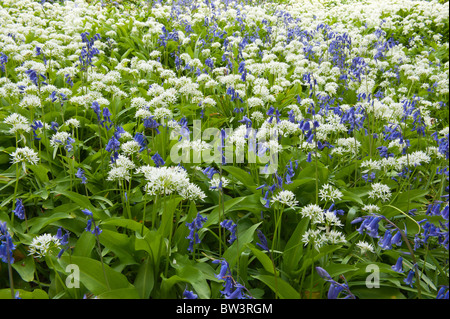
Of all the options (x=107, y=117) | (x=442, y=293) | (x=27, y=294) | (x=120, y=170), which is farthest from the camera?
(x=107, y=117)

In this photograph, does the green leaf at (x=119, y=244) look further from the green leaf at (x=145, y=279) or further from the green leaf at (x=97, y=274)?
the green leaf at (x=97, y=274)

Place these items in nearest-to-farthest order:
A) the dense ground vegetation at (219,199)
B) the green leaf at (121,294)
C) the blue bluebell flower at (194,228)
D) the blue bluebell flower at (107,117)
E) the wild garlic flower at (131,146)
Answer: the green leaf at (121,294) → the dense ground vegetation at (219,199) → the blue bluebell flower at (194,228) → the wild garlic flower at (131,146) → the blue bluebell flower at (107,117)

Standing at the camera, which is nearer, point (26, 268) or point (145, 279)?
point (145, 279)

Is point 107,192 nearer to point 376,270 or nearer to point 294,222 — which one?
point 294,222

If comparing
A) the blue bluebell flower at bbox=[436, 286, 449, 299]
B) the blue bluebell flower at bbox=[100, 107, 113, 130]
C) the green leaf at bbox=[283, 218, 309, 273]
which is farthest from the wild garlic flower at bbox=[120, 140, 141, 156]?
the blue bluebell flower at bbox=[436, 286, 449, 299]

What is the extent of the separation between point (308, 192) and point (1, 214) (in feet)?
8.83

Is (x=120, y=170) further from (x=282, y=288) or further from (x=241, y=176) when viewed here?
(x=282, y=288)

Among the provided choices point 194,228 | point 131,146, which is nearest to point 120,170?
point 131,146

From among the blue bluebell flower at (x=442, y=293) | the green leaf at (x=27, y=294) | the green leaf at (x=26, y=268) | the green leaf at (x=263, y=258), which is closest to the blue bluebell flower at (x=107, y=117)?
the green leaf at (x=26, y=268)

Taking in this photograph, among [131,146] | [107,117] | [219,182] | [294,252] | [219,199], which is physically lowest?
[294,252]

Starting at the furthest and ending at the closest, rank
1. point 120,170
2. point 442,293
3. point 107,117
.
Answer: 1. point 107,117
2. point 120,170
3. point 442,293

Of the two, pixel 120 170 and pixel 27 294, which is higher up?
pixel 120 170

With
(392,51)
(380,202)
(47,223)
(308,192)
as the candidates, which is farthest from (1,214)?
(392,51)

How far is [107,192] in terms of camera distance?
3525 millimetres
